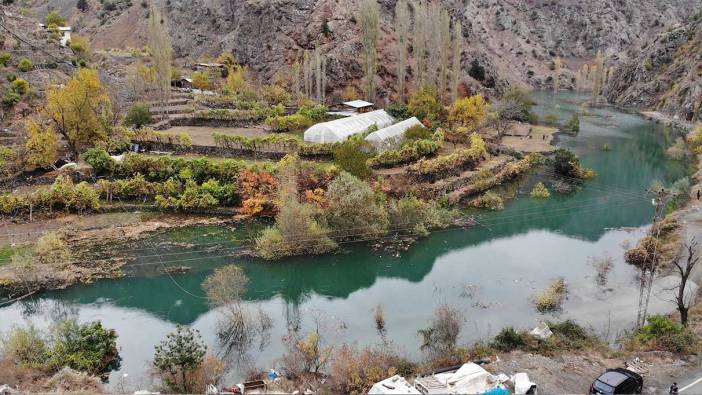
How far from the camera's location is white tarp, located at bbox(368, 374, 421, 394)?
1509 cm

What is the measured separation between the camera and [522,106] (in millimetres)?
60812

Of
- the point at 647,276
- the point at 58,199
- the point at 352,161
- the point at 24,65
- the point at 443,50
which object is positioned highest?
the point at 443,50

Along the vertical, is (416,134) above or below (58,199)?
Result: above

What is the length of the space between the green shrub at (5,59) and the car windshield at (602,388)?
159 feet

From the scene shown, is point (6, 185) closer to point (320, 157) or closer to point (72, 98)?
point (72, 98)

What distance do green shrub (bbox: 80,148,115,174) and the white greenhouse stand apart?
552 inches

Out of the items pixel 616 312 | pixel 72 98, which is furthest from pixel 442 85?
pixel 616 312

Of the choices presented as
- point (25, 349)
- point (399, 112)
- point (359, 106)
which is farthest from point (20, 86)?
point (25, 349)

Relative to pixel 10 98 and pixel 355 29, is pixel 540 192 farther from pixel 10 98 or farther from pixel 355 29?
pixel 10 98

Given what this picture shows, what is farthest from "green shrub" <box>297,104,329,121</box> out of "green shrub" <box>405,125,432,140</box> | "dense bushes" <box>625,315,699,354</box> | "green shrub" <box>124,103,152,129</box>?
"dense bushes" <box>625,315,699,354</box>

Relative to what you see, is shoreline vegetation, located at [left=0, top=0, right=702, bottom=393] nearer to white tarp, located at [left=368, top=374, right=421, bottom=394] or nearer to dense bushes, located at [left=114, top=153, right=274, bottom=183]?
dense bushes, located at [left=114, top=153, right=274, bottom=183]

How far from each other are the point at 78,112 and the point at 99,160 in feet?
14.3

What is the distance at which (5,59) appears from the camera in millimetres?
45719

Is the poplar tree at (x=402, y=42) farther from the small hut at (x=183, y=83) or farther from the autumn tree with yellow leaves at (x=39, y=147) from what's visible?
the autumn tree with yellow leaves at (x=39, y=147)
